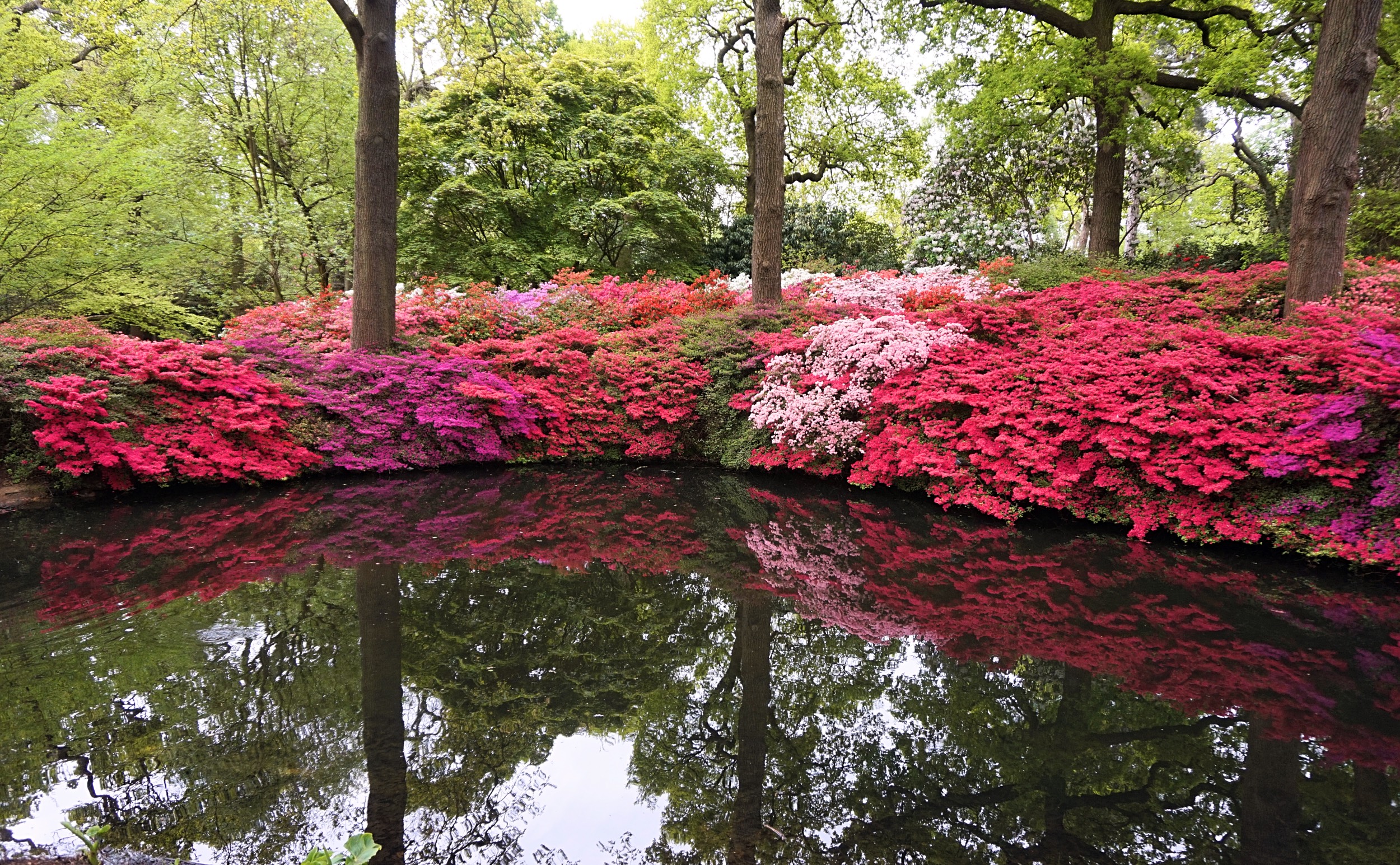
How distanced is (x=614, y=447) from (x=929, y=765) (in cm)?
701

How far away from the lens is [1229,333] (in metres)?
5.58

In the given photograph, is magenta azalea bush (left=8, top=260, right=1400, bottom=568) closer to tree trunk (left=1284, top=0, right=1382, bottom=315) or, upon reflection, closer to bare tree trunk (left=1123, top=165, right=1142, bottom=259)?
tree trunk (left=1284, top=0, right=1382, bottom=315)

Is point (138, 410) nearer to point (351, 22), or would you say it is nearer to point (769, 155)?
point (351, 22)

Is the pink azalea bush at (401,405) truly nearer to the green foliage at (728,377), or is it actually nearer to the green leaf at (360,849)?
the green foliage at (728,377)

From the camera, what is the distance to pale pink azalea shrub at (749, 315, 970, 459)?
6.77 meters

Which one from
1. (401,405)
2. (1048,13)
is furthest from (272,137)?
(1048,13)

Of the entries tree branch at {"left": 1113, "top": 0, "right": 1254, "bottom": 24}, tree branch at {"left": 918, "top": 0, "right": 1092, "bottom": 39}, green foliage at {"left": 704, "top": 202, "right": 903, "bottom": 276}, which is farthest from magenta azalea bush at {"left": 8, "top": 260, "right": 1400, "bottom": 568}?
green foliage at {"left": 704, "top": 202, "right": 903, "bottom": 276}

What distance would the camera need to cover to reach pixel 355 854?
162 cm

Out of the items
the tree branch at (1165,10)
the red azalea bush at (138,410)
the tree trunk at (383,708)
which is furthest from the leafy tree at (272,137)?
the tree branch at (1165,10)

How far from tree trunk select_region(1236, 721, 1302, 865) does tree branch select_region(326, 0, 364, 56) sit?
9.71m

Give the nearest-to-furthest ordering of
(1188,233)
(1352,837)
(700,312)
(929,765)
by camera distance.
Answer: (1352,837)
(929,765)
(700,312)
(1188,233)

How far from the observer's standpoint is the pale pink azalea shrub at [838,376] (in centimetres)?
677

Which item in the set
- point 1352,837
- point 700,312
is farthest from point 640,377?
point 1352,837

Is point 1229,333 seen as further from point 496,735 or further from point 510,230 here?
point 510,230
